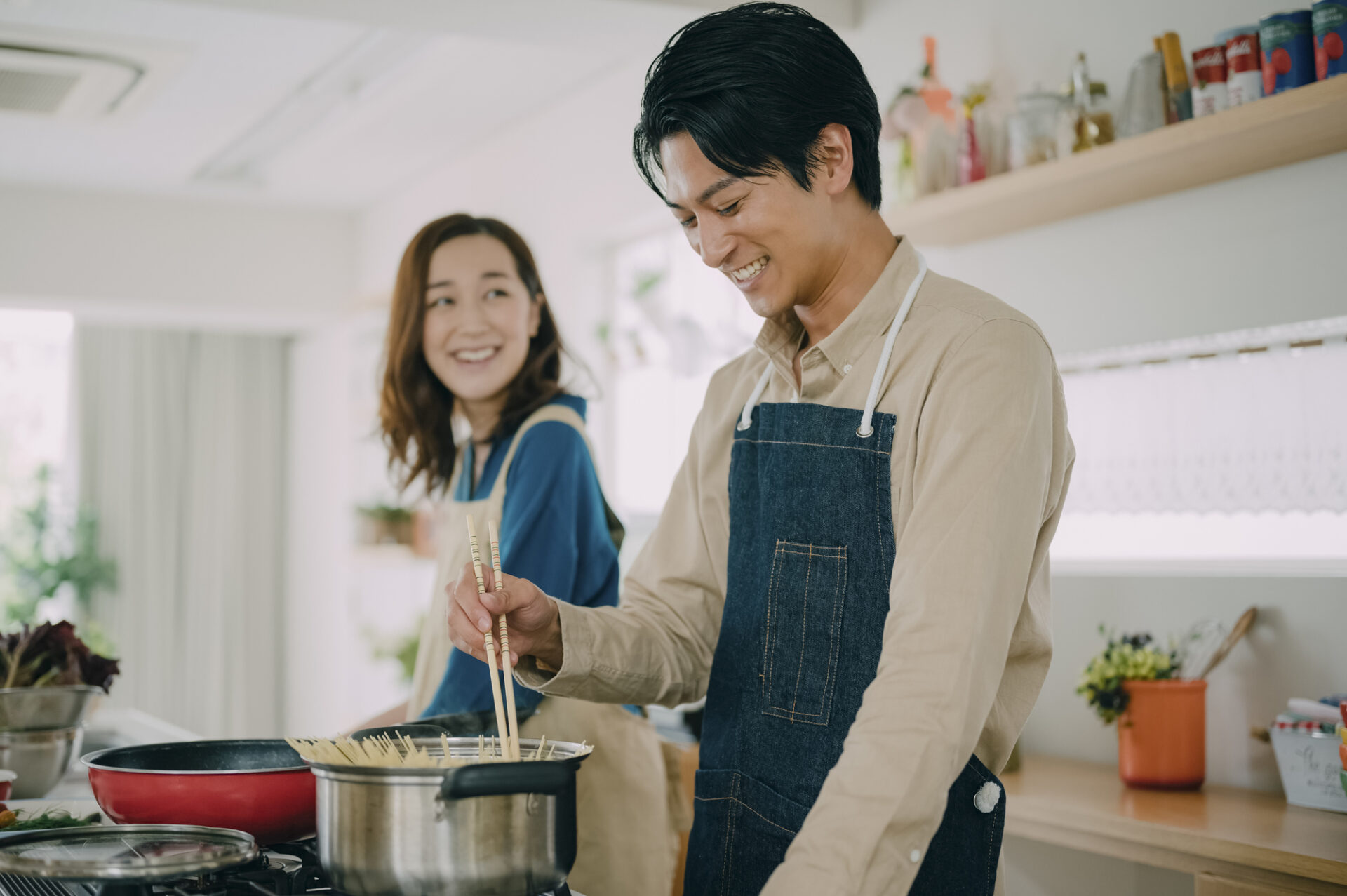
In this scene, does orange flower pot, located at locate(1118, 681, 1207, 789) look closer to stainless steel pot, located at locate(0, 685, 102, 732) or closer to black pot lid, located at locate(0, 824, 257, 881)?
black pot lid, located at locate(0, 824, 257, 881)

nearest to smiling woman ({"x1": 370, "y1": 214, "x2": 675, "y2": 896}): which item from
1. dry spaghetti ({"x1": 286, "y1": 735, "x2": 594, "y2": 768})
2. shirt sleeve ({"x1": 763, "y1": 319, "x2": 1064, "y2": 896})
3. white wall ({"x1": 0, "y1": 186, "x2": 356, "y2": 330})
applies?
dry spaghetti ({"x1": 286, "y1": 735, "x2": 594, "y2": 768})

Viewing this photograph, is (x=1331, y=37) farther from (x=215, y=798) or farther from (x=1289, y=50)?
(x=215, y=798)

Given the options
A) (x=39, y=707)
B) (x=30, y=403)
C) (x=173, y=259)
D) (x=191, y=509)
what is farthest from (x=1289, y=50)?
(x=30, y=403)

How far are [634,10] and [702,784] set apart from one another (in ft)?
6.15

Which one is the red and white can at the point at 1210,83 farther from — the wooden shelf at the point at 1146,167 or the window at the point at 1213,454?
the window at the point at 1213,454

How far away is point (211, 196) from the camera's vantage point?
5609mm

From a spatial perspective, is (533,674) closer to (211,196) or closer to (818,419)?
(818,419)

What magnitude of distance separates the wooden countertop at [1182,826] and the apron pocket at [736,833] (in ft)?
2.75

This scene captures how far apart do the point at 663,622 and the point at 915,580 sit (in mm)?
512

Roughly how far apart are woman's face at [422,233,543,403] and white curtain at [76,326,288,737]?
5.44 m

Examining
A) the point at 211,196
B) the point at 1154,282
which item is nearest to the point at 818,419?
the point at 1154,282

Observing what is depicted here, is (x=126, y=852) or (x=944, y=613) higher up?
(x=944, y=613)

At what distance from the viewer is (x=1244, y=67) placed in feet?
6.51

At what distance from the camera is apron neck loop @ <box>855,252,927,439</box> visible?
1.23 meters
